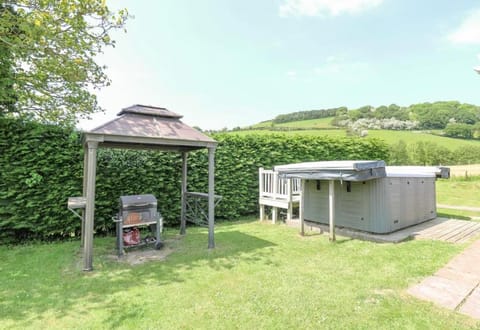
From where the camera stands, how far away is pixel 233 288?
3062 mm

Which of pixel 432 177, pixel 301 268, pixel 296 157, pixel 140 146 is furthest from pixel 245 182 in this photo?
pixel 432 177

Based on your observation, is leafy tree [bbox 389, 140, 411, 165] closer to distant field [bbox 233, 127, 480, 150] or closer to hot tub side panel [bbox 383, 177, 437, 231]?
distant field [bbox 233, 127, 480, 150]

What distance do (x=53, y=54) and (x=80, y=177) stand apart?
2.75 m

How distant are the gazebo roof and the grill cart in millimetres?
1101

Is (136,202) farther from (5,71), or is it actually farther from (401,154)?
(401,154)

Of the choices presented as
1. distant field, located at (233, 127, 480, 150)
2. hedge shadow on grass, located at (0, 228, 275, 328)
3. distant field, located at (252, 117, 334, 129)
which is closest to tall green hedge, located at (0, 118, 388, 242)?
hedge shadow on grass, located at (0, 228, 275, 328)

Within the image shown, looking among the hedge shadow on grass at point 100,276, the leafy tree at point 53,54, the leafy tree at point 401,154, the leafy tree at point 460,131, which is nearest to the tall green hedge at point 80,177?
the hedge shadow on grass at point 100,276

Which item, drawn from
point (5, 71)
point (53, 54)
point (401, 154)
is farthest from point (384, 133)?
point (5, 71)

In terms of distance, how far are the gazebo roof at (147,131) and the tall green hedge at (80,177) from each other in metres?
1.10

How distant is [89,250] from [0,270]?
1.38 m

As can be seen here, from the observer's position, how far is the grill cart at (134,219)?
449cm

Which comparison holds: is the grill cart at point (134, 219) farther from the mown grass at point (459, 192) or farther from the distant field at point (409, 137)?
the distant field at point (409, 137)

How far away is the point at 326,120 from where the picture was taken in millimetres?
27047

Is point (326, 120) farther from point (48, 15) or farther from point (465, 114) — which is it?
point (48, 15)
